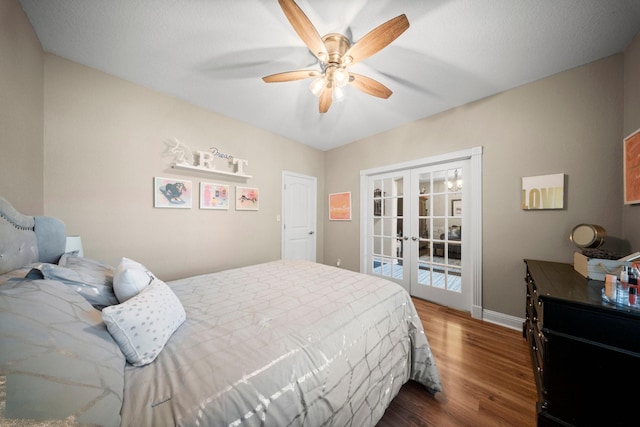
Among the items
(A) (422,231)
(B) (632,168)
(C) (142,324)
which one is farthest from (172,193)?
(B) (632,168)

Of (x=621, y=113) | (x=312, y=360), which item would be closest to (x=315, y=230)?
(x=312, y=360)

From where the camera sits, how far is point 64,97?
6.03 feet

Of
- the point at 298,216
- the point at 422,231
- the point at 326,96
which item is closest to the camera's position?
the point at 326,96

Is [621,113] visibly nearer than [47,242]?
No

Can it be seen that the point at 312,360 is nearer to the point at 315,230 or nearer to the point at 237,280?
the point at 237,280

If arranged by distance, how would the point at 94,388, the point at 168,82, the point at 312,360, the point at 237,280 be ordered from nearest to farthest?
1. the point at 94,388
2. the point at 312,360
3. the point at 237,280
4. the point at 168,82

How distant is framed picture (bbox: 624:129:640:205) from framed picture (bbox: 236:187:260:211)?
3620 mm

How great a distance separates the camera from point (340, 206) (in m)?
3.87

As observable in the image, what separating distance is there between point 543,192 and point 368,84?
200 centimetres

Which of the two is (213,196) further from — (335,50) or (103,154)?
(335,50)

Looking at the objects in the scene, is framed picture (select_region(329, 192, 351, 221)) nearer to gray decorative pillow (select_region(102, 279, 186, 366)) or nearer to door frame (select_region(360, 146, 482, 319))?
door frame (select_region(360, 146, 482, 319))

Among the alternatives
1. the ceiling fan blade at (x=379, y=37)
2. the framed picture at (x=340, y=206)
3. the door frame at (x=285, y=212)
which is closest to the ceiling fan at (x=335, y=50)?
the ceiling fan blade at (x=379, y=37)

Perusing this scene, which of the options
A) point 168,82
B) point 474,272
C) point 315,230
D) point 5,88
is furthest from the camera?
point 315,230

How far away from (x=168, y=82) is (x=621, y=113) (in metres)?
4.14
